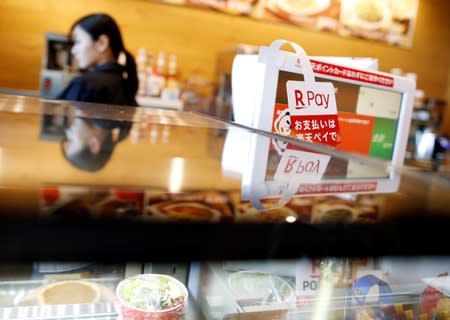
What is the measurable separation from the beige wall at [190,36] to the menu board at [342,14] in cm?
8

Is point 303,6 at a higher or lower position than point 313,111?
higher

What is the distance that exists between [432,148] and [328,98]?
2.33 m

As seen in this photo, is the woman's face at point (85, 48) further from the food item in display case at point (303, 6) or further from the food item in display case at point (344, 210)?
the food item in display case at point (303, 6)

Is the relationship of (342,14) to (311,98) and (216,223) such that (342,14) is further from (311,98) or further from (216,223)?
(216,223)

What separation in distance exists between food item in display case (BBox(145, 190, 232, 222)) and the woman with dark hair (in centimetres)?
152

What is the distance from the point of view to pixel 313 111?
0.77 metres

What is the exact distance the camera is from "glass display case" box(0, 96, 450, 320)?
22cm

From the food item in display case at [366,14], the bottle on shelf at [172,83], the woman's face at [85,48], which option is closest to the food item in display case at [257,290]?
the woman's face at [85,48]

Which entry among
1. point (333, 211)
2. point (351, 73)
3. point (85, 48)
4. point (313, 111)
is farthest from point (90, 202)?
point (85, 48)

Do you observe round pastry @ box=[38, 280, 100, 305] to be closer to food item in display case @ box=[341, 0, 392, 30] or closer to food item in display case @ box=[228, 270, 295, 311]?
food item in display case @ box=[228, 270, 295, 311]

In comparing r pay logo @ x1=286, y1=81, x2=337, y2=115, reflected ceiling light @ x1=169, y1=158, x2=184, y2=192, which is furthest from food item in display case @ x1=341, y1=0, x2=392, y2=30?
reflected ceiling light @ x1=169, y1=158, x2=184, y2=192

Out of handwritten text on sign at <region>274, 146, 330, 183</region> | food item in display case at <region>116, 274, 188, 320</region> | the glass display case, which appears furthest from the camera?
food item in display case at <region>116, 274, 188, 320</region>

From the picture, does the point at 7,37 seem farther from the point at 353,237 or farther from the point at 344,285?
the point at 353,237

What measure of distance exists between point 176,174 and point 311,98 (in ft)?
1.42
